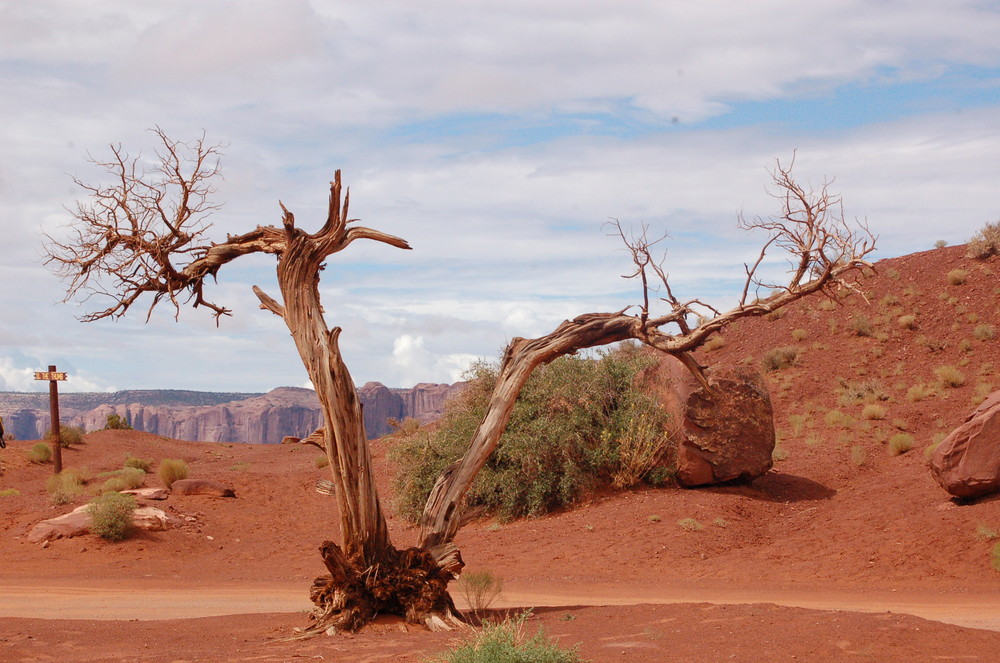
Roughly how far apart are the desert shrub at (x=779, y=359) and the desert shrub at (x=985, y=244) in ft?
34.6

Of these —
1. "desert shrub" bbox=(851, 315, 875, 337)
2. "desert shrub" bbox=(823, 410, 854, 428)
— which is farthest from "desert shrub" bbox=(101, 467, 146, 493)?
"desert shrub" bbox=(851, 315, 875, 337)

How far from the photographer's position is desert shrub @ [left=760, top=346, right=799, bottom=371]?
36.3 m

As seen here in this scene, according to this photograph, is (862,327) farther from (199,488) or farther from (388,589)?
(388,589)

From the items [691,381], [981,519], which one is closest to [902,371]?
[691,381]

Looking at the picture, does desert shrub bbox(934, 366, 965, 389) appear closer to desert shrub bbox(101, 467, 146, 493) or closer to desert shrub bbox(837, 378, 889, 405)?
desert shrub bbox(837, 378, 889, 405)

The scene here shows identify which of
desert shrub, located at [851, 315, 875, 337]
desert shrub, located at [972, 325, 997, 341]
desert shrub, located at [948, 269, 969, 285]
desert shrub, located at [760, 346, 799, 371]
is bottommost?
desert shrub, located at [760, 346, 799, 371]

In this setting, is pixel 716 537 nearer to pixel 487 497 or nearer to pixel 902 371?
pixel 487 497

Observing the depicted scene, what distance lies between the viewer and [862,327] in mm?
36938

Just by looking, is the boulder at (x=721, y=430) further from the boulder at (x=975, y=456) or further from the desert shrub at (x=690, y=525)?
the boulder at (x=975, y=456)

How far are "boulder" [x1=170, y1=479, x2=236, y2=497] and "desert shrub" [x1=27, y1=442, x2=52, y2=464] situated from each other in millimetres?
12693

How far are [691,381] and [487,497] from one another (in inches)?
208

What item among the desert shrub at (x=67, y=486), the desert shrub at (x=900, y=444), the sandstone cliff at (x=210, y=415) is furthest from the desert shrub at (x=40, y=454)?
the sandstone cliff at (x=210, y=415)

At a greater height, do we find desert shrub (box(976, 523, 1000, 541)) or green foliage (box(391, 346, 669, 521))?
green foliage (box(391, 346, 669, 521))

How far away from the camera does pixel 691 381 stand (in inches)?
790
